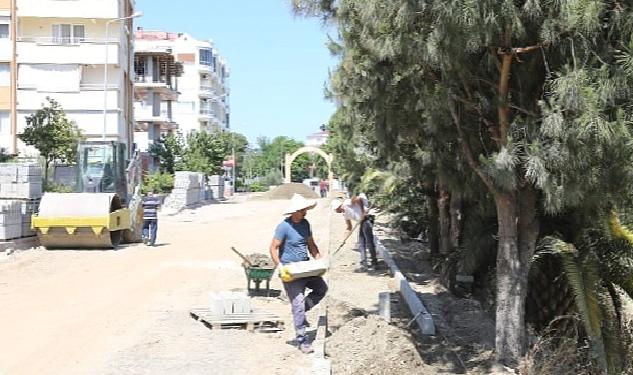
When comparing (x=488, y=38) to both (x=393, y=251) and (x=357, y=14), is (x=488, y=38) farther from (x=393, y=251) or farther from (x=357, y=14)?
(x=393, y=251)

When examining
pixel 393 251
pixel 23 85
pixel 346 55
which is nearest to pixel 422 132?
pixel 346 55

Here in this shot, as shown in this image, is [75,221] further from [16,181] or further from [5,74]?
[5,74]

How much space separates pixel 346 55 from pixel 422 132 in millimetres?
1253

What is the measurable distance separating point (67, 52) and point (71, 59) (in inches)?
19.7

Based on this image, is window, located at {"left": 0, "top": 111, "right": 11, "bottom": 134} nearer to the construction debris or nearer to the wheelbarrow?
the construction debris

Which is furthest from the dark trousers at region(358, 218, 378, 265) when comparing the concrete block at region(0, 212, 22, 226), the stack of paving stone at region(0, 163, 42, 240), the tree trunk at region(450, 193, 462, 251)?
the stack of paving stone at region(0, 163, 42, 240)

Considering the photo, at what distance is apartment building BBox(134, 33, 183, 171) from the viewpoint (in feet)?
212

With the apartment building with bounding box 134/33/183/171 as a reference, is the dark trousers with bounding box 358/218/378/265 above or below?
below

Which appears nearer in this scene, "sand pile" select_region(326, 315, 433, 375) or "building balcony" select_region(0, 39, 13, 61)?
"sand pile" select_region(326, 315, 433, 375)

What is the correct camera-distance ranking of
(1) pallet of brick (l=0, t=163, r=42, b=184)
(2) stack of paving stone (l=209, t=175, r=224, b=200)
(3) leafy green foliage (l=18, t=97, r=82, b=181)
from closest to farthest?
(1) pallet of brick (l=0, t=163, r=42, b=184) < (3) leafy green foliage (l=18, t=97, r=82, b=181) < (2) stack of paving stone (l=209, t=175, r=224, b=200)

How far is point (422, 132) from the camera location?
31.2ft

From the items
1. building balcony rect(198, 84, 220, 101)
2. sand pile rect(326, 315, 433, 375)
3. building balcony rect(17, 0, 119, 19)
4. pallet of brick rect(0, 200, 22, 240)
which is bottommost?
sand pile rect(326, 315, 433, 375)

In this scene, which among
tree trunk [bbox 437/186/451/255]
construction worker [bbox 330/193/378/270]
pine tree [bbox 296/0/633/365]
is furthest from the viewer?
construction worker [bbox 330/193/378/270]

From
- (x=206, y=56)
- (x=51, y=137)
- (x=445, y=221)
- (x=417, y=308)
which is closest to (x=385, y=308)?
(x=417, y=308)
